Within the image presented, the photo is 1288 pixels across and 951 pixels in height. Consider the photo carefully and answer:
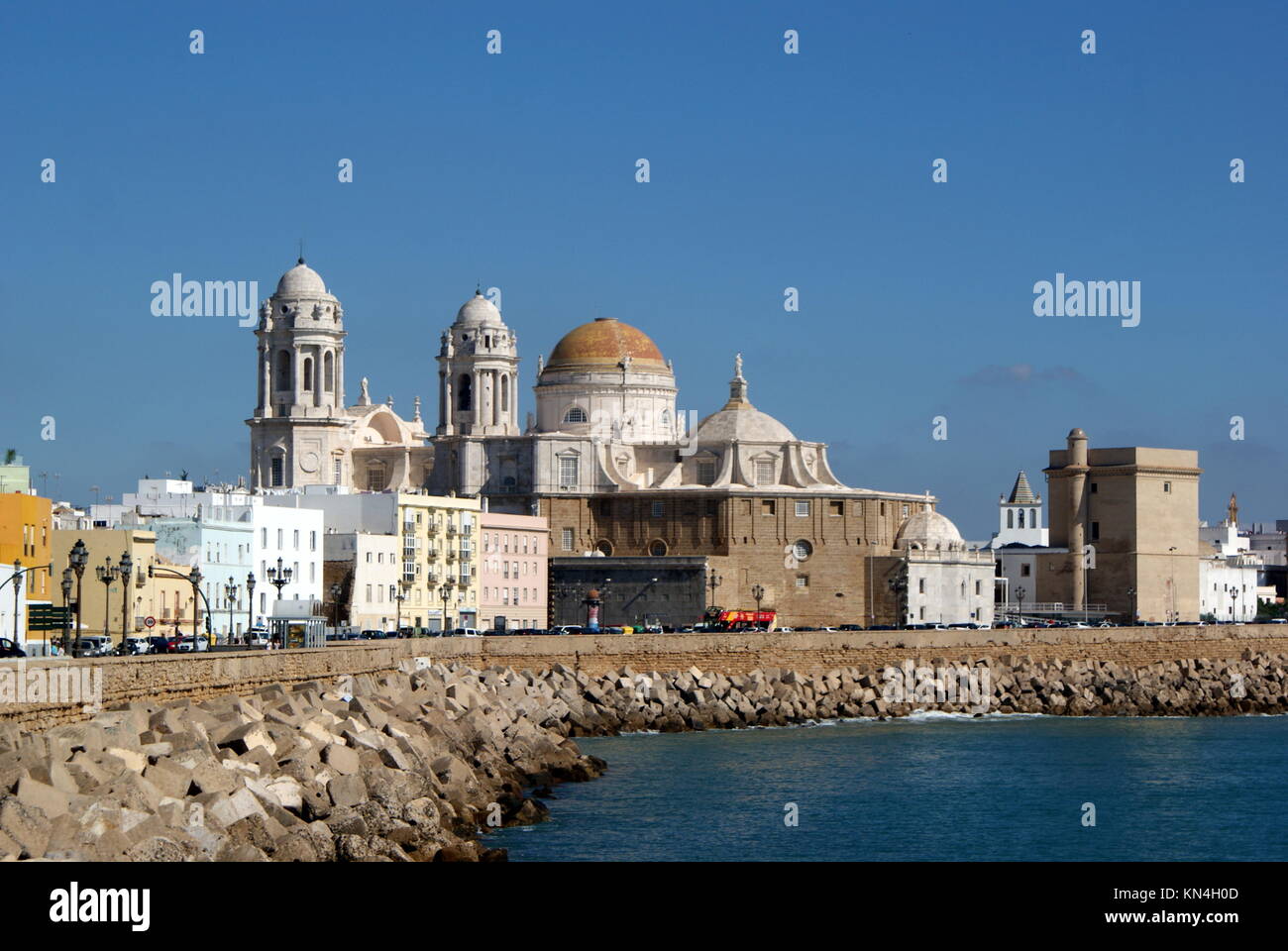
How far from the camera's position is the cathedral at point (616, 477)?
276 ft

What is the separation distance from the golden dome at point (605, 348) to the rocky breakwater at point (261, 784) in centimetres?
5733

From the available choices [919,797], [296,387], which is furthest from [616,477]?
[919,797]

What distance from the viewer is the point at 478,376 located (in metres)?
88.8

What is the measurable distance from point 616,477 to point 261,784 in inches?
2450

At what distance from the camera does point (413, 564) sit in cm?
7338

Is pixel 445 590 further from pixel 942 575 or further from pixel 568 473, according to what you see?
pixel 942 575

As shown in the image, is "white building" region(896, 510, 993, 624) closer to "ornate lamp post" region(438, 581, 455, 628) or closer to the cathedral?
the cathedral

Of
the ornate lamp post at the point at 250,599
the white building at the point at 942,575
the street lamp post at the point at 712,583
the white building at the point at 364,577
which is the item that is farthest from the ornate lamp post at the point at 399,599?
the white building at the point at 942,575

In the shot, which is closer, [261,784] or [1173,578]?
[261,784]

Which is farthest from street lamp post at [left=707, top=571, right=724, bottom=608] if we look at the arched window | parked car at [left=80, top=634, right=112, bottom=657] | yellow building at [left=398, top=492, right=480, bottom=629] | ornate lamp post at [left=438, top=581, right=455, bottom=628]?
parked car at [left=80, top=634, right=112, bottom=657]

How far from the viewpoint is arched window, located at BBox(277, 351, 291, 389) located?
85.5 m

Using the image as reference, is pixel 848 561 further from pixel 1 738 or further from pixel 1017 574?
pixel 1 738

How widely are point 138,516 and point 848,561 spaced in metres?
29.0

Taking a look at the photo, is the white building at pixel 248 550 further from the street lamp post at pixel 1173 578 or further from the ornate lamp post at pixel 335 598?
the street lamp post at pixel 1173 578
